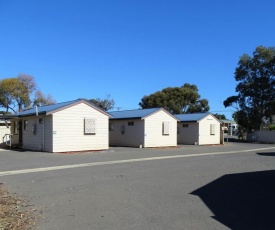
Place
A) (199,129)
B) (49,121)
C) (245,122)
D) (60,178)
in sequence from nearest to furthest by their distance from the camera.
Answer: (60,178) → (49,121) → (199,129) → (245,122)

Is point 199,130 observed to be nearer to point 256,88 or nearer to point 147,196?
point 256,88

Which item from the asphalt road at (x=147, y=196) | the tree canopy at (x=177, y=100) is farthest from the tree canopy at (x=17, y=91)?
the asphalt road at (x=147, y=196)

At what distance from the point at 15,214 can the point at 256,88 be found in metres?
49.9

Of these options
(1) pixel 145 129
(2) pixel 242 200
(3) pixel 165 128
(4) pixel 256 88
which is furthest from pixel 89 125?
(4) pixel 256 88

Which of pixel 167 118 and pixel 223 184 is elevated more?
pixel 167 118

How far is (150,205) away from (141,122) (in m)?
24.3

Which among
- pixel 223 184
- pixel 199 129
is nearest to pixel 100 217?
pixel 223 184

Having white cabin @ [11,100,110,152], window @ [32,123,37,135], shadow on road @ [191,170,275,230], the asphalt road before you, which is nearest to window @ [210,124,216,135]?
white cabin @ [11,100,110,152]

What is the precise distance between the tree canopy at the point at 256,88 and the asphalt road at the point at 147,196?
4023 cm

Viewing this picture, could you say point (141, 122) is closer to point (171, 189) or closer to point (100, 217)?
point (171, 189)

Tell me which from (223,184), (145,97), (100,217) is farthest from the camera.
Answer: (145,97)

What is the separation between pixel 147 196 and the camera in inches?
362

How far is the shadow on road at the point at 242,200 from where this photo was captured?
6785 mm

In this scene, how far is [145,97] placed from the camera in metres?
71.8
